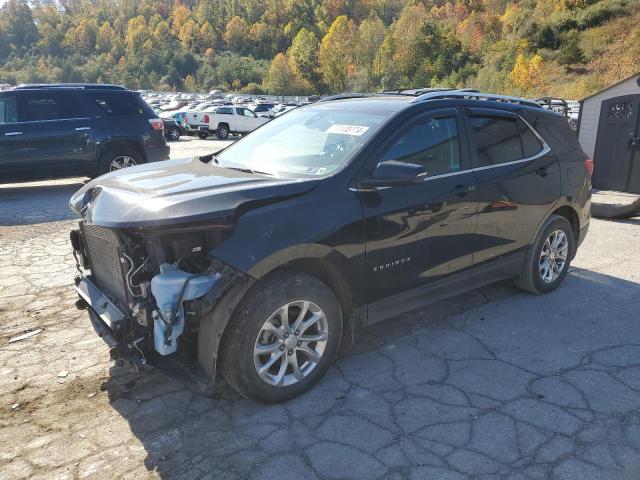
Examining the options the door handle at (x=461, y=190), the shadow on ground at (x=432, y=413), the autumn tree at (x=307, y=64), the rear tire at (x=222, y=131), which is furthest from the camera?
the autumn tree at (x=307, y=64)

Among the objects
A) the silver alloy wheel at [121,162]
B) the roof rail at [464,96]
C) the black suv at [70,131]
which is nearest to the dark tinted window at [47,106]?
the black suv at [70,131]

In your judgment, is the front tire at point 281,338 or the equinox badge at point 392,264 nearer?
the front tire at point 281,338

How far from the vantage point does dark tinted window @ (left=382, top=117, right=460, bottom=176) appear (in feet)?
12.0

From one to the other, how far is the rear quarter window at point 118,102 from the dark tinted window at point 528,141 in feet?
25.5

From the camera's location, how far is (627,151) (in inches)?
411

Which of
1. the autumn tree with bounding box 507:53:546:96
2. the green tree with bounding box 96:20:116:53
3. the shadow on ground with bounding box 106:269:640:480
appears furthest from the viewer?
the green tree with bounding box 96:20:116:53

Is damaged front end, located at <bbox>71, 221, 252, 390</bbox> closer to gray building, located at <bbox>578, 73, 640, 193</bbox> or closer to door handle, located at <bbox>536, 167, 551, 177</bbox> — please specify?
door handle, located at <bbox>536, 167, 551, 177</bbox>

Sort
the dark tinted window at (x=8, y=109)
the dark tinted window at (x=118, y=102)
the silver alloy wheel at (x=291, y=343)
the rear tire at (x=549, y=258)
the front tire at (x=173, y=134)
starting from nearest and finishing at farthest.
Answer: the silver alloy wheel at (x=291, y=343) → the rear tire at (x=549, y=258) → the dark tinted window at (x=8, y=109) → the dark tinted window at (x=118, y=102) → the front tire at (x=173, y=134)

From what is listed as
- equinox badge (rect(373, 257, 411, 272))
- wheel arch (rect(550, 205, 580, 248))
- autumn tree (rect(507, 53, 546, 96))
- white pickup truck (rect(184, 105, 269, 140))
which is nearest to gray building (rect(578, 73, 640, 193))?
wheel arch (rect(550, 205, 580, 248))

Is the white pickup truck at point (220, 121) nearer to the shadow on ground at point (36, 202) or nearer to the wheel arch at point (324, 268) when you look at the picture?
the shadow on ground at point (36, 202)

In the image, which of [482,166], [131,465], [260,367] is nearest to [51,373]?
[131,465]

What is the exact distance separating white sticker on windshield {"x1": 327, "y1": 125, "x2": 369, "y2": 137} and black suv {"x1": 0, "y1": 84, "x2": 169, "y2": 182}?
23.6 feet

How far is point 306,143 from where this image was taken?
3.89 m

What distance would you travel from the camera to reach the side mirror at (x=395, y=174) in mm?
3285
